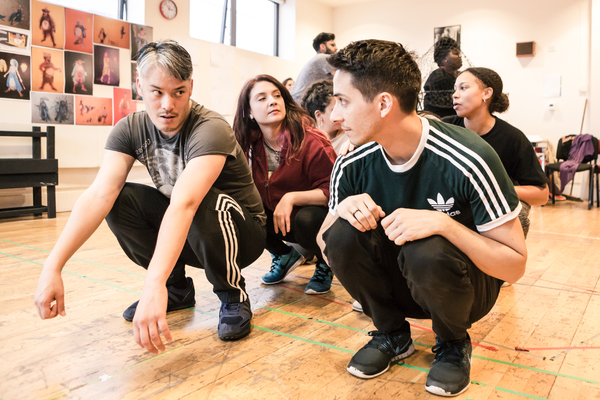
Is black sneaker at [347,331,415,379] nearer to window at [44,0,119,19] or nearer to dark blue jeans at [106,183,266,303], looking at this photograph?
dark blue jeans at [106,183,266,303]

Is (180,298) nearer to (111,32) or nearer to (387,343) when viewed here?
(387,343)

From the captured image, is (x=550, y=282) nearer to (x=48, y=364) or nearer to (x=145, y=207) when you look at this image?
(x=145, y=207)

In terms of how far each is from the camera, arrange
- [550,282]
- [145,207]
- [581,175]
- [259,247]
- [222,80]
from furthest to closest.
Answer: [581,175], [222,80], [550,282], [259,247], [145,207]

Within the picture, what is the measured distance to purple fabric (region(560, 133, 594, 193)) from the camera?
222 inches

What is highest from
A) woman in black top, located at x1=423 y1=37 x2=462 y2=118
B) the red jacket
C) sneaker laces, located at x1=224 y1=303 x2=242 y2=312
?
woman in black top, located at x1=423 y1=37 x2=462 y2=118

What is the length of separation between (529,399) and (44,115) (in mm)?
4561

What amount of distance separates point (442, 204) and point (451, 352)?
0.38 m

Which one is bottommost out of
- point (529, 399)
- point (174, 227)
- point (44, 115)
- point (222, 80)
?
point (529, 399)

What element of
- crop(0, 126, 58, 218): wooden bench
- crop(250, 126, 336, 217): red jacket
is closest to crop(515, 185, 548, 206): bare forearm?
crop(250, 126, 336, 217): red jacket

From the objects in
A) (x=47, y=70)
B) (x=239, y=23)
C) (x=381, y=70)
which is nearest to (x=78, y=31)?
(x=47, y=70)

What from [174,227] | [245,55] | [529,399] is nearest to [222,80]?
[245,55]

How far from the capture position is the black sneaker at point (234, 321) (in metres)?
1.46

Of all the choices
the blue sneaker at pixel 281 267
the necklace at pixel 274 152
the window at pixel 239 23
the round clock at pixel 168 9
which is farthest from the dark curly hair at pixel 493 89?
the window at pixel 239 23

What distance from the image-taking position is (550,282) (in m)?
2.23
